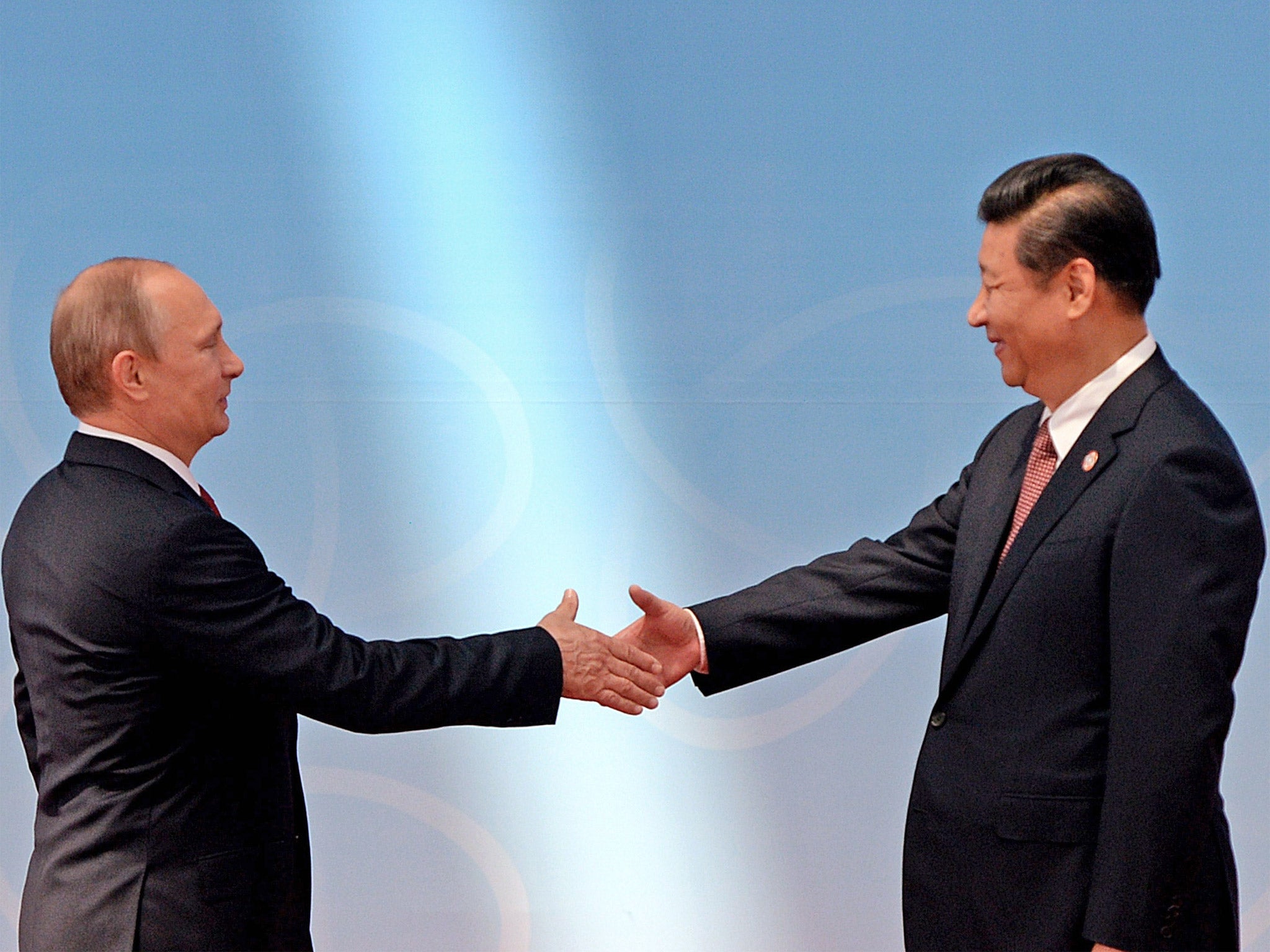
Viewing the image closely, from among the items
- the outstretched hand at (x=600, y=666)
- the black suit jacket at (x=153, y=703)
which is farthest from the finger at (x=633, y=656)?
the black suit jacket at (x=153, y=703)

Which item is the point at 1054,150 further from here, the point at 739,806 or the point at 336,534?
the point at 336,534

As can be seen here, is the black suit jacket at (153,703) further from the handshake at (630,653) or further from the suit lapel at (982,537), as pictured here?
the suit lapel at (982,537)

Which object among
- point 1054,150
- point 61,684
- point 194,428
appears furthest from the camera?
point 1054,150

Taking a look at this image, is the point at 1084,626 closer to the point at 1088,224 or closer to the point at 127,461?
the point at 1088,224

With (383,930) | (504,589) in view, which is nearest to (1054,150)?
(504,589)

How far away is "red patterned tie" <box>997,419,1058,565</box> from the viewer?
1.67 meters

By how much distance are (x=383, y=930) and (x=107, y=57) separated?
193 cm

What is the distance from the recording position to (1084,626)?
4.98 ft

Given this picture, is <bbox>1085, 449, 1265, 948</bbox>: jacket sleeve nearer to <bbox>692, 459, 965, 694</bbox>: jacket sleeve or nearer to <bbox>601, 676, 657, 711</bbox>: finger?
<bbox>692, 459, 965, 694</bbox>: jacket sleeve

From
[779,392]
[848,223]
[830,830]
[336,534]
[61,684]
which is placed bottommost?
[830,830]

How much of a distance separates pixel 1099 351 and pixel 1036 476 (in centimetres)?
18

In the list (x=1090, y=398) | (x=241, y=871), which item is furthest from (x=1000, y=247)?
(x=241, y=871)

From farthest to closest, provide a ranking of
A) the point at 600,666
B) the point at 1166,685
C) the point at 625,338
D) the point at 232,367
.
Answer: the point at 625,338, the point at 600,666, the point at 232,367, the point at 1166,685

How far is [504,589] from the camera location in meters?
2.79
